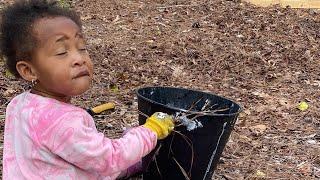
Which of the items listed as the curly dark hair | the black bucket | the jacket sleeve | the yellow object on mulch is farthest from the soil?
the curly dark hair

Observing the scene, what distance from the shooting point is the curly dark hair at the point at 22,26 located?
2273mm

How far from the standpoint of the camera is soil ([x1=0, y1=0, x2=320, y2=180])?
3.64 m

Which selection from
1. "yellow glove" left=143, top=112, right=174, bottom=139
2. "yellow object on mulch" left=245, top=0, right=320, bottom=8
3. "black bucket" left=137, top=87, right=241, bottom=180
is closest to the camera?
"yellow glove" left=143, top=112, right=174, bottom=139

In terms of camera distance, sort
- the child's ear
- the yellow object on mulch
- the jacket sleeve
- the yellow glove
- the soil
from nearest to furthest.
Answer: the jacket sleeve, the child's ear, the yellow glove, the soil, the yellow object on mulch

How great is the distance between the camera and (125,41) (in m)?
5.84

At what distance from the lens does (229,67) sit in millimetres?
5141

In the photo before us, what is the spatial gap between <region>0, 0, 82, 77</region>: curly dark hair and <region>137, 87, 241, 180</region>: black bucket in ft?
2.12

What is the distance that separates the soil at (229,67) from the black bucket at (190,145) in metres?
0.52

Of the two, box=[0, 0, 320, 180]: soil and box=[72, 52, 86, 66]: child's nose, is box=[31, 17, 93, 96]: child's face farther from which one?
box=[0, 0, 320, 180]: soil

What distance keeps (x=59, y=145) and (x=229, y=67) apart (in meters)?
3.12

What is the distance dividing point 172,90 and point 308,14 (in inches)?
166

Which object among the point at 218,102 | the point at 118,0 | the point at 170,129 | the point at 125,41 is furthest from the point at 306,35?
the point at 170,129

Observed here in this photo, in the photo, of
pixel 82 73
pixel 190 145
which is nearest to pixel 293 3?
pixel 190 145

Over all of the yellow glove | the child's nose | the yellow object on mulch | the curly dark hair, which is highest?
the curly dark hair
